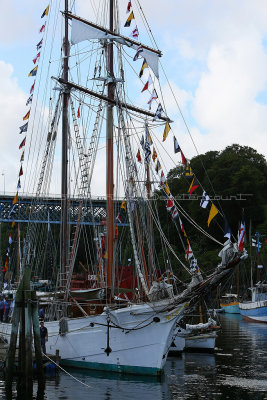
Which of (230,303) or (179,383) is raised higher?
(230,303)

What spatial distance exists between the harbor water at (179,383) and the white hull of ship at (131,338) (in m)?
0.60

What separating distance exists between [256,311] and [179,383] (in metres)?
46.9

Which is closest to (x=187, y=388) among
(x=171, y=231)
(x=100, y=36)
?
(x=100, y=36)

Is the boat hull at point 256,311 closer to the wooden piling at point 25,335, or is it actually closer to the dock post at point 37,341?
the dock post at point 37,341

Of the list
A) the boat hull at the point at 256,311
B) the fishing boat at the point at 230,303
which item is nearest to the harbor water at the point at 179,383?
the boat hull at the point at 256,311

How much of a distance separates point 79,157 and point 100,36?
7.10m

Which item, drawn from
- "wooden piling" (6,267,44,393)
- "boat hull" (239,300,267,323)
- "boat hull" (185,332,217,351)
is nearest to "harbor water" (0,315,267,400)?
"wooden piling" (6,267,44,393)

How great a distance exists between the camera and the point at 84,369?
31.6 m

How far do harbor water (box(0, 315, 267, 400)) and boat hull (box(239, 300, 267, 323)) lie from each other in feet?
117

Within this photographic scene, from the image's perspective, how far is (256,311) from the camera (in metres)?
74.1

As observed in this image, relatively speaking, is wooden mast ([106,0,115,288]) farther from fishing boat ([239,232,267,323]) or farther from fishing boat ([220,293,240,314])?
fishing boat ([220,293,240,314])

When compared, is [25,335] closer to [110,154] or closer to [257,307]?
[110,154]

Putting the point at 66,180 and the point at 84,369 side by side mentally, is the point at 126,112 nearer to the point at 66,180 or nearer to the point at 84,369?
the point at 66,180

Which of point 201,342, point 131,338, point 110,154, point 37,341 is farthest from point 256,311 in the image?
point 37,341
